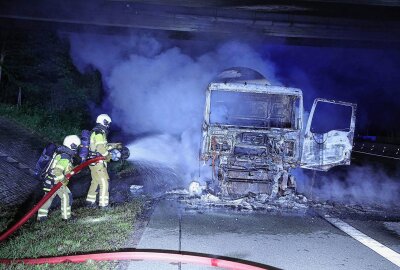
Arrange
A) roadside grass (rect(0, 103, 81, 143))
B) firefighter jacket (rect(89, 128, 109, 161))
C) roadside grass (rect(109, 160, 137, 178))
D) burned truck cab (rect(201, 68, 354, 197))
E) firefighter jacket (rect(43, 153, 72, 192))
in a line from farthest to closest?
roadside grass (rect(0, 103, 81, 143)) < roadside grass (rect(109, 160, 137, 178)) < burned truck cab (rect(201, 68, 354, 197)) < firefighter jacket (rect(89, 128, 109, 161)) < firefighter jacket (rect(43, 153, 72, 192))

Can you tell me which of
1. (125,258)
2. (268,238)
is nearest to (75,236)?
(125,258)

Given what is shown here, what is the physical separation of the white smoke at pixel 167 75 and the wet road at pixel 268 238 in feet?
12.8

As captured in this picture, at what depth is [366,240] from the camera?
5695 mm

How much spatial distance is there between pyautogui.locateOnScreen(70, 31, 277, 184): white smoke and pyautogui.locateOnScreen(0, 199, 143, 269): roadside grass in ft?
13.8

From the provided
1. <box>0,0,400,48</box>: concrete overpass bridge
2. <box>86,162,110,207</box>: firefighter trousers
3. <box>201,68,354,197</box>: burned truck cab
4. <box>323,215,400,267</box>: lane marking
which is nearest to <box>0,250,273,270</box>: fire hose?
<box>323,215,400,267</box>: lane marking

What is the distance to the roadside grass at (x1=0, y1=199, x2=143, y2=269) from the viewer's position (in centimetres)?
457

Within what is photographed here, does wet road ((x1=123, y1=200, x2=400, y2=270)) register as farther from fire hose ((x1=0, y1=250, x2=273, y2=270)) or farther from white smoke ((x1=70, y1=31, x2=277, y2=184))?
white smoke ((x1=70, y1=31, x2=277, y2=184))

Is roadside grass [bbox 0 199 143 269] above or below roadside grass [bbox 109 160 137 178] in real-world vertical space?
above

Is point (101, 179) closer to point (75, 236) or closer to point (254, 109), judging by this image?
point (75, 236)

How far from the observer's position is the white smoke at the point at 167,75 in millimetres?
12656

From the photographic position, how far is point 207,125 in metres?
7.97

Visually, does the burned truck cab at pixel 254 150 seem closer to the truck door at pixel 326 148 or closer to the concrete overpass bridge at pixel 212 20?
the truck door at pixel 326 148

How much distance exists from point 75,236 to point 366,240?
4.49m

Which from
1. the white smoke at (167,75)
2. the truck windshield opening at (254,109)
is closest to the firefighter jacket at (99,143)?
the truck windshield opening at (254,109)
